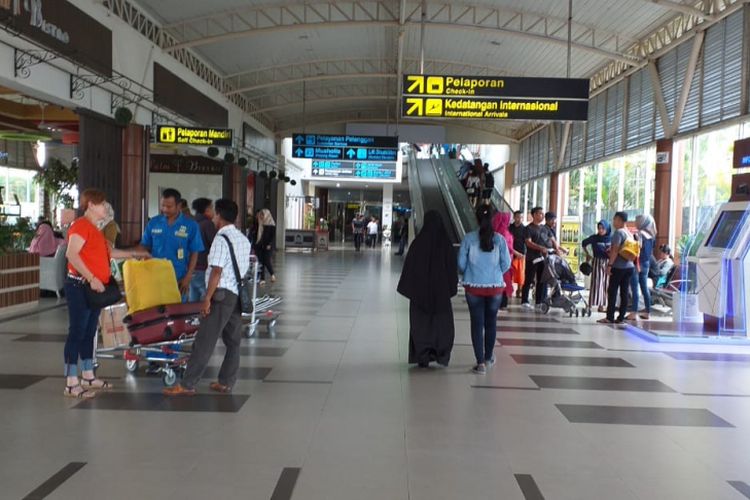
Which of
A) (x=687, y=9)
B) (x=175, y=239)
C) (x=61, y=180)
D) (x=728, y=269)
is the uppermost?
(x=687, y=9)

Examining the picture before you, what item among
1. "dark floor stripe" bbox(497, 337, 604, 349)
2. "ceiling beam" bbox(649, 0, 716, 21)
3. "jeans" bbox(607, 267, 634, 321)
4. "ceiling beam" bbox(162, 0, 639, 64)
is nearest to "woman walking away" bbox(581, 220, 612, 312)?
"jeans" bbox(607, 267, 634, 321)

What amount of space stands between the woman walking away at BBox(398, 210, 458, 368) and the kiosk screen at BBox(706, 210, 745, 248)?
14.8 ft

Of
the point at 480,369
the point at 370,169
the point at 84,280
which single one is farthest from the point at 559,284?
the point at 370,169

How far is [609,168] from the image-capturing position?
19.9m

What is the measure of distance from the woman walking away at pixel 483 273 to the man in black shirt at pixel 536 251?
192 inches

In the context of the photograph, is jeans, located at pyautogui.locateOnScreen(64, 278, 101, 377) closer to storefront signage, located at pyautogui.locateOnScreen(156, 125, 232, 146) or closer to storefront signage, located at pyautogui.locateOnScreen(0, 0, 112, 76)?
storefront signage, located at pyautogui.locateOnScreen(0, 0, 112, 76)

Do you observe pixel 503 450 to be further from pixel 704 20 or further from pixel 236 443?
pixel 704 20

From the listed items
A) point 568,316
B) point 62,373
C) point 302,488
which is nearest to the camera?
point 302,488

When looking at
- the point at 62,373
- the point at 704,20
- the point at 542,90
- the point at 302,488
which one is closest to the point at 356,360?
the point at 62,373

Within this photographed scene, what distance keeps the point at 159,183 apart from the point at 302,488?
72.8 feet

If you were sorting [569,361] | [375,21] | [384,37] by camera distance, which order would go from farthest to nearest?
[384,37] → [375,21] → [569,361]

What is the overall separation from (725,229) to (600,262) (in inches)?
89.7

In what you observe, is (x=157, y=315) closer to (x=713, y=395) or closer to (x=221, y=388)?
(x=221, y=388)

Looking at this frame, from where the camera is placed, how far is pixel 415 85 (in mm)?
11328
